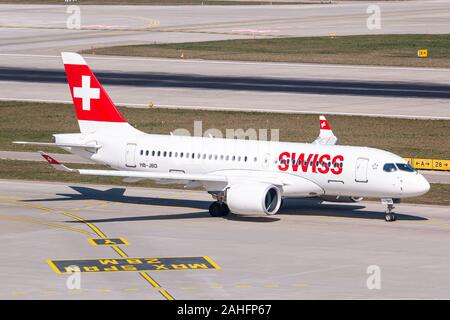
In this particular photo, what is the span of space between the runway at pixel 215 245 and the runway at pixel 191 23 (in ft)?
243

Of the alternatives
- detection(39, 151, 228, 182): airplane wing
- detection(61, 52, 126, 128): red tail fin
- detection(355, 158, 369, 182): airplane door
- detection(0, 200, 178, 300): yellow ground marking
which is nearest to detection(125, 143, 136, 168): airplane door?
detection(61, 52, 126, 128): red tail fin

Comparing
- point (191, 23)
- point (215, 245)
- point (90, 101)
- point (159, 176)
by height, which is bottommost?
point (215, 245)

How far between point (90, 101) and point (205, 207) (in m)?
8.97

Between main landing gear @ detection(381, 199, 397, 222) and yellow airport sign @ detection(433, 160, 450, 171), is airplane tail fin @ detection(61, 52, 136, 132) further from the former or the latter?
yellow airport sign @ detection(433, 160, 450, 171)

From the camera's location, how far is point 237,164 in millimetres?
61188

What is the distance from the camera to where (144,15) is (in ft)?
602

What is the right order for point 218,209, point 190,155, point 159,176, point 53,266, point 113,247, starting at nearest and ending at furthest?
1. point 53,266
2. point 113,247
3. point 159,176
4. point 218,209
5. point 190,155

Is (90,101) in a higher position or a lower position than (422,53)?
lower

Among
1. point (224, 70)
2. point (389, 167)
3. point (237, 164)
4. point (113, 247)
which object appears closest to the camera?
point (113, 247)

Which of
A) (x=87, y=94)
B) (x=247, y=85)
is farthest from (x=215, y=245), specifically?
(x=247, y=85)

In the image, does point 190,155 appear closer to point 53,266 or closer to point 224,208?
point 224,208

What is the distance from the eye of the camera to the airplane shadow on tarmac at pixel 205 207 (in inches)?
2387

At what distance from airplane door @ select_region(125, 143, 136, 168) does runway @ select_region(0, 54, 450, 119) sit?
33.8 metres

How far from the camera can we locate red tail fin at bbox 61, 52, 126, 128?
214 ft
